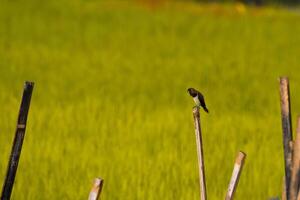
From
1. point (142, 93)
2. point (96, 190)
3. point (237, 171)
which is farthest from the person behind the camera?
point (142, 93)

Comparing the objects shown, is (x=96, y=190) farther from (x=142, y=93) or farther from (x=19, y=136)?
(x=142, y=93)

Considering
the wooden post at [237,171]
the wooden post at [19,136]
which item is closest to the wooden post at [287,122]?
the wooden post at [237,171]

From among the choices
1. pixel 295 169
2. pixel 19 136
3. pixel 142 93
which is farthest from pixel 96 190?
pixel 142 93

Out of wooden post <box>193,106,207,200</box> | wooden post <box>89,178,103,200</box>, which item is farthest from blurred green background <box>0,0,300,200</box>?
wooden post <box>89,178,103,200</box>

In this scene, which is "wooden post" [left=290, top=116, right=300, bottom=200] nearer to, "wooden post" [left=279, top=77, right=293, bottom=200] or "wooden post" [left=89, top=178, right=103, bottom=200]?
"wooden post" [left=279, top=77, right=293, bottom=200]

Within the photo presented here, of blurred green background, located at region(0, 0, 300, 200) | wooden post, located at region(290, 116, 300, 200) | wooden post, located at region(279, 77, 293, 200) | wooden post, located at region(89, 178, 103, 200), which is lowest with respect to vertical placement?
wooden post, located at region(89, 178, 103, 200)

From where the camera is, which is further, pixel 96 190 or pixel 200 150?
pixel 200 150

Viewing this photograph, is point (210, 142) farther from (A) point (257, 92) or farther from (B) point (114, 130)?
(A) point (257, 92)

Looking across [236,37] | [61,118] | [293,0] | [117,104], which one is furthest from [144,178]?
[293,0]

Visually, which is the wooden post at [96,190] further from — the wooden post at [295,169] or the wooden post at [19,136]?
the wooden post at [295,169]

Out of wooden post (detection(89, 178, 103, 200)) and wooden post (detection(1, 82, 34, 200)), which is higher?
wooden post (detection(1, 82, 34, 200))

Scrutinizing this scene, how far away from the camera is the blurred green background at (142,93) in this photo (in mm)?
7539

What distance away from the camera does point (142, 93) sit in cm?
1234

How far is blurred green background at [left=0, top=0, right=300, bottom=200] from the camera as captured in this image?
7539 mm
